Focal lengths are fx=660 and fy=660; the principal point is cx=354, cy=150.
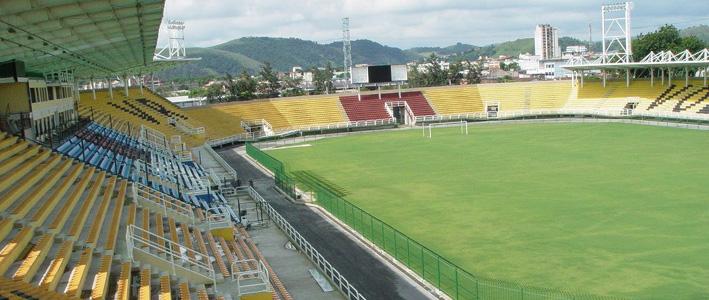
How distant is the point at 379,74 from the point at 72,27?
48.7 meters

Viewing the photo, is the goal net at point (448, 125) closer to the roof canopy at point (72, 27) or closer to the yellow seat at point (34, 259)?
the roof canopy at point (72, 27)

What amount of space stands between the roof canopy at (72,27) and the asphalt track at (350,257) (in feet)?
25.5

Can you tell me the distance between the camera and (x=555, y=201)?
2380cm

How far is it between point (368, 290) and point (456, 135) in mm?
35894

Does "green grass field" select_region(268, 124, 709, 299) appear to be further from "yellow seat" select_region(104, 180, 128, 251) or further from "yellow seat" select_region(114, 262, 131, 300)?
"yellow seat" select_region(114, 262, 131, 300)

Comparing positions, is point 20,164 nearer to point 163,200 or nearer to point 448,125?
point 163,200

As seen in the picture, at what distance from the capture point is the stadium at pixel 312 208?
1226 centimetres

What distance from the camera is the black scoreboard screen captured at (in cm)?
6272

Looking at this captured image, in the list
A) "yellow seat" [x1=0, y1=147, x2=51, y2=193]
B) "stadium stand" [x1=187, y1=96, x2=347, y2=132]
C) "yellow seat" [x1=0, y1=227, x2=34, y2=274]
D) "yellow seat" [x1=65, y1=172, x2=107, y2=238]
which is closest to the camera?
"yellow seat" [x1=0, y1=227, x2=34, y2=274]

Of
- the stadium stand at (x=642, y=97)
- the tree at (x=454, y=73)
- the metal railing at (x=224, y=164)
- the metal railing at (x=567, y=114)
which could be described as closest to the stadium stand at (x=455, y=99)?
the metal railing at (x=567, y=114)

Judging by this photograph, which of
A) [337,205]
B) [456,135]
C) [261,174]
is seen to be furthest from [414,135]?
[337,205]

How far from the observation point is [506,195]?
1006 inches

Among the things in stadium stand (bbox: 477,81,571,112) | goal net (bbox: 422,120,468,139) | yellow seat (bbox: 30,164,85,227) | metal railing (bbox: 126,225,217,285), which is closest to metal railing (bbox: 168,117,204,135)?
goal net (bbox: 422,120,468,139)

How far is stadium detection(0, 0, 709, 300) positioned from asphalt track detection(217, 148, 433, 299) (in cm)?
8
